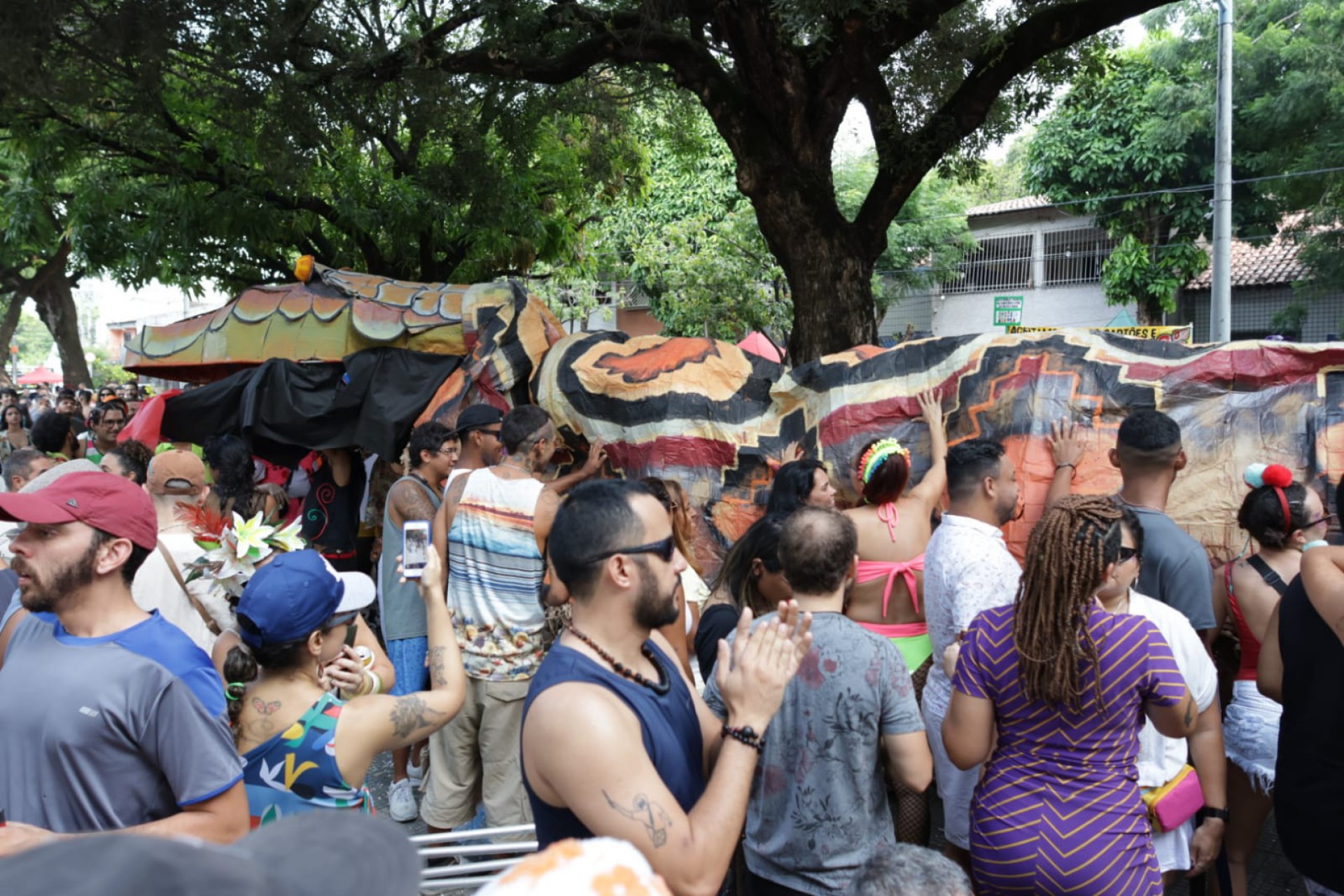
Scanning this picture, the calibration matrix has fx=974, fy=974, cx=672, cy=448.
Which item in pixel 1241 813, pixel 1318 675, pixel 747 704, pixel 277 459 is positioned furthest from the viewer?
pixel 277 459

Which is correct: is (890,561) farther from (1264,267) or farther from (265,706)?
(1264,267)

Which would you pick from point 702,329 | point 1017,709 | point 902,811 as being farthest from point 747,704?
point 702,329

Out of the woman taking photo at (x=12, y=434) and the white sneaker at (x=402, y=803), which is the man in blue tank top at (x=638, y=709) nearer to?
the white sneaker at (x=402, y=803)

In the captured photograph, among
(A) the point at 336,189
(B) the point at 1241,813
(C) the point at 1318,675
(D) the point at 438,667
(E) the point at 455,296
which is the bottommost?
(B) the point at 1241,813

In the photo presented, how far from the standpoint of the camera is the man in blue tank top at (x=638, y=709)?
1.78 m

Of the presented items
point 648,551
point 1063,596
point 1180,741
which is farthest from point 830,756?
point 1180,741

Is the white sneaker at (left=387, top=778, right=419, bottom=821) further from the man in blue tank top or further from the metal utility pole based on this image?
the metal utility pole

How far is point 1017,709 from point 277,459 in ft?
20.3

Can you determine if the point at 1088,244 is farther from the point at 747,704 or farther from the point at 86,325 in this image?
the point at 86,325

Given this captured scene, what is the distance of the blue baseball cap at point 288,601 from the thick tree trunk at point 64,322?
18228 millimetres

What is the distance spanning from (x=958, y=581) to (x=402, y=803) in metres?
3.00

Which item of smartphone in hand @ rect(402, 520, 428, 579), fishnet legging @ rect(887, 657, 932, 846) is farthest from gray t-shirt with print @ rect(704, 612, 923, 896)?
fishnet legging @ rect(887, 657, 932, 846)

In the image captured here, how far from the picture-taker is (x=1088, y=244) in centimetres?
2197

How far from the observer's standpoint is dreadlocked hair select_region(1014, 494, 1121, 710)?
237cm
